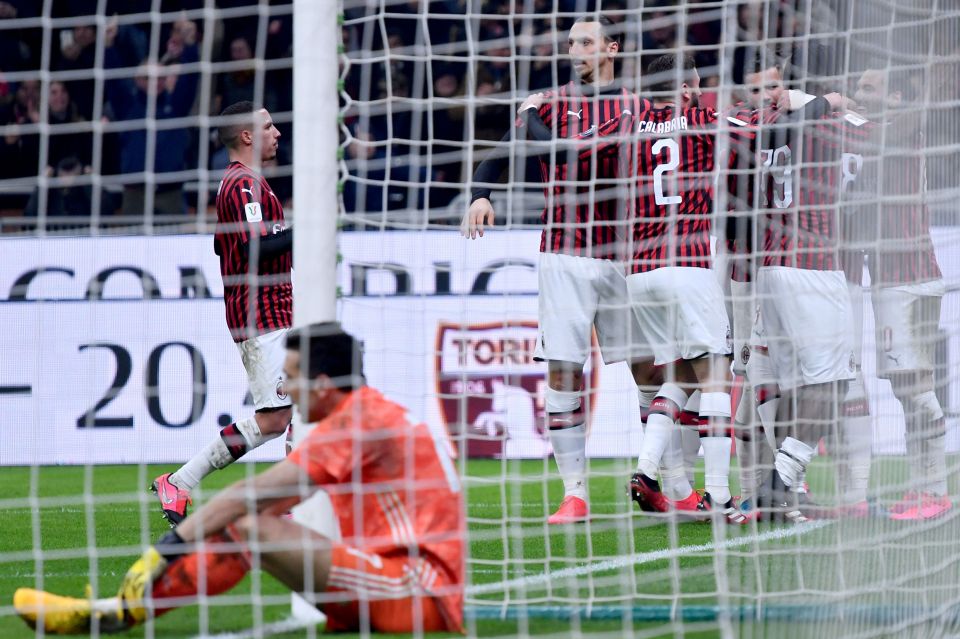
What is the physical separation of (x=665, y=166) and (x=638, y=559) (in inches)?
72.3

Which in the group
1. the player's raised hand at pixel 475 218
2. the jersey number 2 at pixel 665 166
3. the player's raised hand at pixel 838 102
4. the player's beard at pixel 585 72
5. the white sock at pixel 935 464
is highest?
the player's beard at pixel 585 72

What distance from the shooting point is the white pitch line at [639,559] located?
4.80m

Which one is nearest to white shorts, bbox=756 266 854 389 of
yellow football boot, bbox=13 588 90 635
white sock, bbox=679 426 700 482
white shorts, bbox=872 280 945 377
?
white shorts, bbox=872 280 945 377

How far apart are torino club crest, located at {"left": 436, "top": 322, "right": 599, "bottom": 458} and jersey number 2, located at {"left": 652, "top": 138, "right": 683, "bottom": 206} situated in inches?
111

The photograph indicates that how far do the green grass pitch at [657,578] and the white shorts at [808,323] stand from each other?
56 centimetres

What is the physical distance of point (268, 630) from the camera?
417 centimetres

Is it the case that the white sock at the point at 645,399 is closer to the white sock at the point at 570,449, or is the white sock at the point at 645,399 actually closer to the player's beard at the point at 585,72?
the white sock at the point at 570,449

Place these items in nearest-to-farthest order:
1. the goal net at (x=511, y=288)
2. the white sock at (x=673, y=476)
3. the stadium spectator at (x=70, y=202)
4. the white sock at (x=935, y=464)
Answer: the goal net at (x=511, y=288) < the white sock at (x=935, y=464) < the white sock at (x=673, y=476) < the stadium spectator at (x=70, y=202)

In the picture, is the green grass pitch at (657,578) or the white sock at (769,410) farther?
the white sock at (769,410)

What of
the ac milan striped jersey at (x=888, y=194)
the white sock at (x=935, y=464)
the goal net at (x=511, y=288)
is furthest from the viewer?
the white sock at (x=935, y=464)

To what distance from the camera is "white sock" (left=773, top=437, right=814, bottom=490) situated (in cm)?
633

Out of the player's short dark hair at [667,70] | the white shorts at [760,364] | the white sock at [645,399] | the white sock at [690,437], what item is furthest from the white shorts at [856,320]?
the player's short dark hair at [667,70]

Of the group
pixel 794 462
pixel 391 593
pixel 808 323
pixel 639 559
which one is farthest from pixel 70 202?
pixel 391 593

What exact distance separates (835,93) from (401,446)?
2723mm
